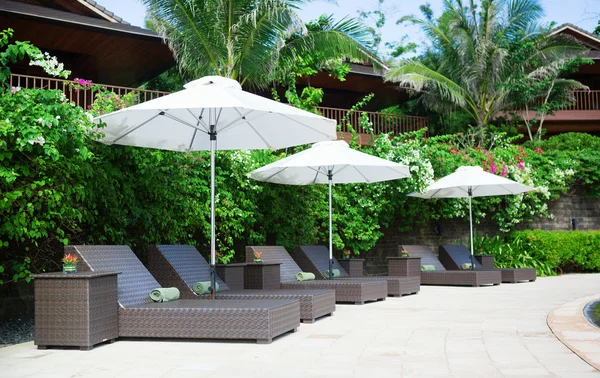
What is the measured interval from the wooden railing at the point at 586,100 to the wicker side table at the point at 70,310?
25.2 metres

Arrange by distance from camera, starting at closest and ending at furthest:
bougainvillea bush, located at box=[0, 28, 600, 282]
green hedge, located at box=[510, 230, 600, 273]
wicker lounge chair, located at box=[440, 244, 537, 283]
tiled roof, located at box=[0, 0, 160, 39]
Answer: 1. bougainvillea bush, located at box=[0, 28, 600, 282]
2. tiled roof, located at box=[0, 0, 160, 39]
3. wicker lounge chair, located at box=[440, 244, 537, 283]
4. green hedge, located at box=[510, 230, 600, 273]

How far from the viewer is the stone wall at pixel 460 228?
645 inches

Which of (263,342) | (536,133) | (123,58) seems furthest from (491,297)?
(536,133)

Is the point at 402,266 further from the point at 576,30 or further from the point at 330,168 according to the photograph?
the point at 576,30

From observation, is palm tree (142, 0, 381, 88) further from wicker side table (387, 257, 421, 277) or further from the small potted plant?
the small potted plant

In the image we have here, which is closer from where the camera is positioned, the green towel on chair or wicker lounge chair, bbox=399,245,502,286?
the green towel on chair

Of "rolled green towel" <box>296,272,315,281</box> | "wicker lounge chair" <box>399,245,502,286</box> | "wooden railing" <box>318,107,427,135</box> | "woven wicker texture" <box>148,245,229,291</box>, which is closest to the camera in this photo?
"woven wicker texture" <box>148,245,229,291</box>

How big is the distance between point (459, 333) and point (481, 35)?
63.0ft

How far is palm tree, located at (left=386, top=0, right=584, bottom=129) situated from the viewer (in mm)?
23750

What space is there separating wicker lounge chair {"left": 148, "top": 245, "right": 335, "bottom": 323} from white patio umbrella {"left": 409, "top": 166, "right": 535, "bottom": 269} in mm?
6547

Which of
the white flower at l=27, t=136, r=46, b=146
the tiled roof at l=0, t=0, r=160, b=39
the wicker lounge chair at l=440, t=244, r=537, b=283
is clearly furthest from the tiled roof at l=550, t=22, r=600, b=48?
the white flower at l=27, t=136, r=46, b=146

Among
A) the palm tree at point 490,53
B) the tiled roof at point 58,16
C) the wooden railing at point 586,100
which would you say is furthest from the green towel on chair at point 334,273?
the wooden railing at point 586,100

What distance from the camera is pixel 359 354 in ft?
18.1

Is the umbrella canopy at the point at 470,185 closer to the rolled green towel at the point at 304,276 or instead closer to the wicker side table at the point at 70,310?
the rolled green towel at the point at 304,276
